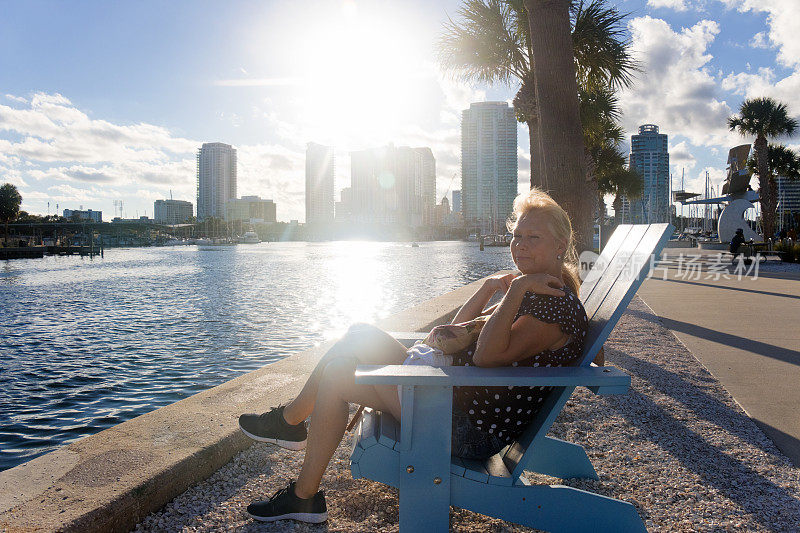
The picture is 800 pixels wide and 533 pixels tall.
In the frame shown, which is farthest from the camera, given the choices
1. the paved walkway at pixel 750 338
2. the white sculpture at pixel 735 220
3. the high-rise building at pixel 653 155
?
the high-rise building at pixel 653 155

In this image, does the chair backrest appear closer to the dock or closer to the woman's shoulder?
the woman's shoulder

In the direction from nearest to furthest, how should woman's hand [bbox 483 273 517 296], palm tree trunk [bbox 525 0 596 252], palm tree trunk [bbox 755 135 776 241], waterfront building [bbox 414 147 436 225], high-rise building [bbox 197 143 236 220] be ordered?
woman's hand [bbox 483 273 517 296], palm tree trunk [bbox 525 0 596 252], palm tree trunk [bbox 755 135 776 241], waterfront building [bbox 414 147 436 225], high-rise building [bbox 197 143 236 220]

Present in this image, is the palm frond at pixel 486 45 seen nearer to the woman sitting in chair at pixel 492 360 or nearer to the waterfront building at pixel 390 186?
the woman sitting in chair at pixel 492 360

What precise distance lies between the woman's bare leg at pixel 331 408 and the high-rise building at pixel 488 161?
3390 inches

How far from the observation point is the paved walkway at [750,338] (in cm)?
362

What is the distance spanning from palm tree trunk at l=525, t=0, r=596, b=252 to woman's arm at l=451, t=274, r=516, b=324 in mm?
3554

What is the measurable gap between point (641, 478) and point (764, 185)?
31.1m

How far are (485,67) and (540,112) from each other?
508 centimetres

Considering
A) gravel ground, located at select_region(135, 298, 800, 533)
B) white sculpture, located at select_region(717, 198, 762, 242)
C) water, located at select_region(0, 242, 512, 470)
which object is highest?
white sculpture, located at select_region(717, 198, 762, 242)

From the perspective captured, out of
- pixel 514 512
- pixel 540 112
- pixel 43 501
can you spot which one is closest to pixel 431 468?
pixel 514 512

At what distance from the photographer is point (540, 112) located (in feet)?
19.2

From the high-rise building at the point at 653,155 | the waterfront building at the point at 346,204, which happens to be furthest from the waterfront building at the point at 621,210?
the waterfront building at the point at 346,204

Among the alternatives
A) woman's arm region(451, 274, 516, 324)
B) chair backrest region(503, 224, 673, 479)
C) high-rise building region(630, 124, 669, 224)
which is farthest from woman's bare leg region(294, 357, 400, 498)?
high-rise building region(630, 124, 669, 224)

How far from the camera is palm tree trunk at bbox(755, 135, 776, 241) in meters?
27.6
